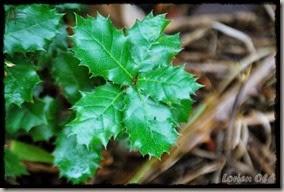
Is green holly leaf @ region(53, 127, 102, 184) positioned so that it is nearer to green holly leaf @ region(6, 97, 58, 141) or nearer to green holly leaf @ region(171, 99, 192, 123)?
green holly leaf @ region(6, 97, 58, 141)

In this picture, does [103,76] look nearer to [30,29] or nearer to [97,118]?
[97,118]

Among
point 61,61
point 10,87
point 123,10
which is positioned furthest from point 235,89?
point 10,87

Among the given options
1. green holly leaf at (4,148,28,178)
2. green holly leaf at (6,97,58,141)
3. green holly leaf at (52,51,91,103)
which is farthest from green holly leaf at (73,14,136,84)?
green holly leaf at (4,148,28,178)

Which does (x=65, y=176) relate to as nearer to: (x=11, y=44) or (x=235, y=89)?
(x=11, y=44)

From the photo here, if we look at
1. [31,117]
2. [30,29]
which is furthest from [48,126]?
[30,29]

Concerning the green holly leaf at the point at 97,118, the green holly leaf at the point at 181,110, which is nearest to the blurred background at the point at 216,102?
the green holly leaf at the point at 181,110
